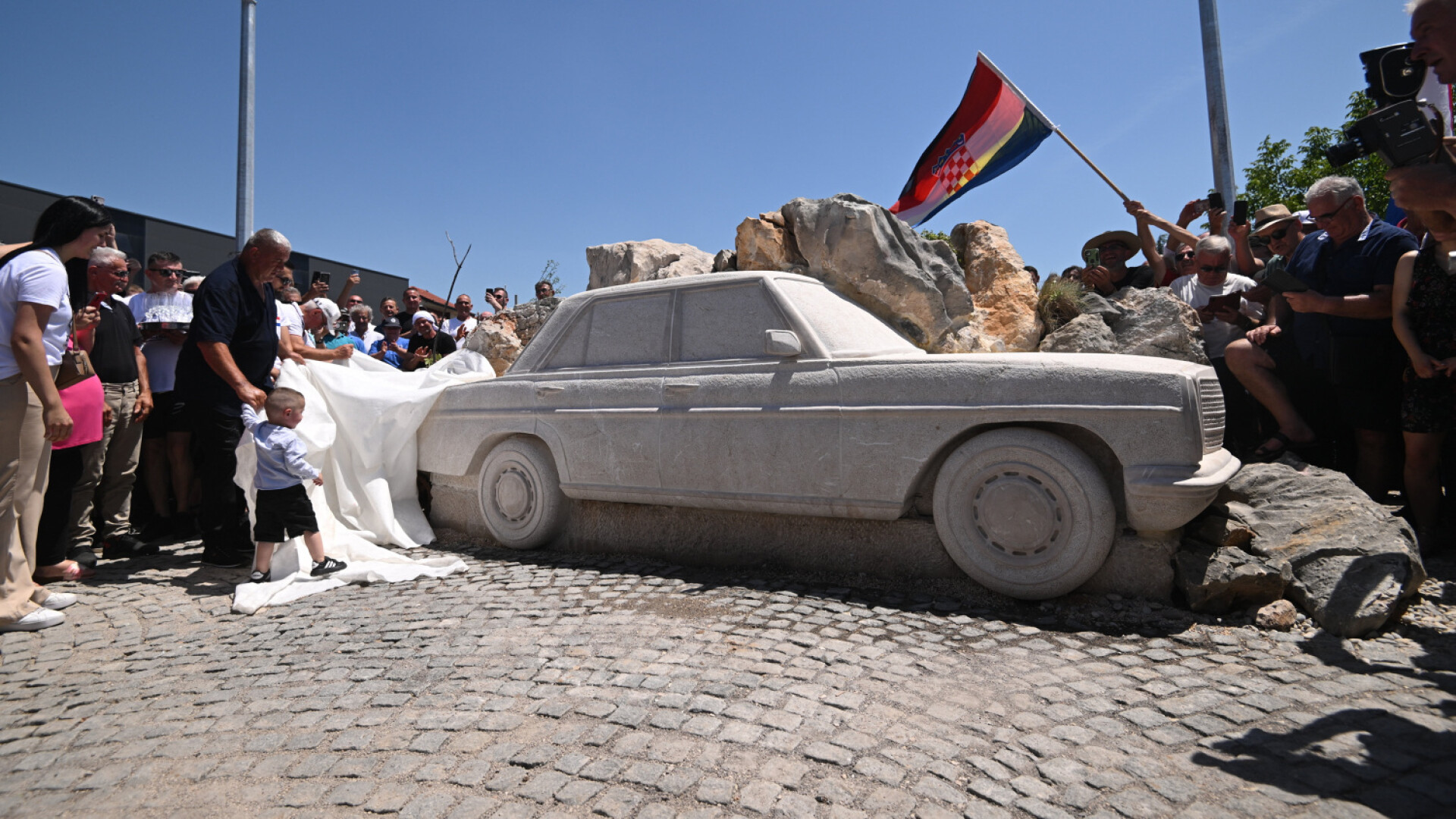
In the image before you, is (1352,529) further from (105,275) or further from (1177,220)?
(105,275)

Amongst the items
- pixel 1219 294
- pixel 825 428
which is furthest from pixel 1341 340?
pixel 825 428

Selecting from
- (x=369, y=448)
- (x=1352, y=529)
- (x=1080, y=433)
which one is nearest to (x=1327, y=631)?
(x=1352, y=529)

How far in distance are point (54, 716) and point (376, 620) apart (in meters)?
1.23

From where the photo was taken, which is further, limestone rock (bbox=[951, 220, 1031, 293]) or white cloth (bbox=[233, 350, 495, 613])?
limestone rock (bbox=[951, 220, 1031, 293])

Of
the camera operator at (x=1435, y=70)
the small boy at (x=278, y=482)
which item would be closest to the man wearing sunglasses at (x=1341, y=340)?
the camera operator at (x=1435, y=70)

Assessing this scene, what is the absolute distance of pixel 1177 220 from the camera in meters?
7.43

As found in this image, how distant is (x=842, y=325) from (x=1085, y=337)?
3.02m

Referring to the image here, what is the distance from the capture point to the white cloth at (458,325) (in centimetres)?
993

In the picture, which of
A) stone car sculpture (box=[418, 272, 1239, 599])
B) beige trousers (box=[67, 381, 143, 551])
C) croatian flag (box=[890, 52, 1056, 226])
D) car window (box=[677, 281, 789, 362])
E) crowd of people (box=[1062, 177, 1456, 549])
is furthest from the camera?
croatian flag (box=[890, 52, 1056, 226])

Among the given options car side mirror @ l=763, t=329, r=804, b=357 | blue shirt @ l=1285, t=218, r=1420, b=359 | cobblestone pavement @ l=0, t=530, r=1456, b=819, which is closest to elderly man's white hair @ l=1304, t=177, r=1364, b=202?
blue shirt @ l=1285, t=218, r=1420, b=359

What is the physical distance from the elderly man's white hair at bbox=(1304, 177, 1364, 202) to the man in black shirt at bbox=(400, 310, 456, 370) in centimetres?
772

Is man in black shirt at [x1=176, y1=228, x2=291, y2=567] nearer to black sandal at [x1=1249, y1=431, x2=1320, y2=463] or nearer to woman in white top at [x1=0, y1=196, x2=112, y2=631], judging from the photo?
woman in white top at [x1=0, y1=196, x2=112, y2=631]

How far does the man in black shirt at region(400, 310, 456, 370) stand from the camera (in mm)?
8336

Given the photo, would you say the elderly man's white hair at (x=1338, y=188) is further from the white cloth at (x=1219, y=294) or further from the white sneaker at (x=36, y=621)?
the white sneaker at (x=36, y=621)
